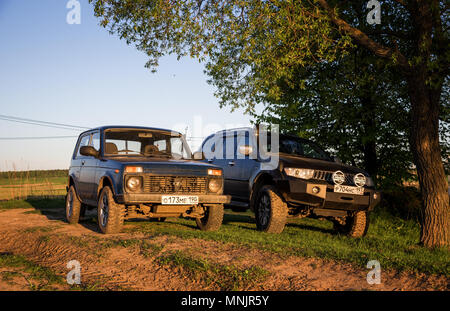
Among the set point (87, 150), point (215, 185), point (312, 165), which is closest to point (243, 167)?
point (215, 185)

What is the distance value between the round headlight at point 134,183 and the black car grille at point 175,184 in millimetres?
115

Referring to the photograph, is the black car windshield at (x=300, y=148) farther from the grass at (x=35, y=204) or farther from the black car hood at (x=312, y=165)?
the grass at (x=35, y=204)

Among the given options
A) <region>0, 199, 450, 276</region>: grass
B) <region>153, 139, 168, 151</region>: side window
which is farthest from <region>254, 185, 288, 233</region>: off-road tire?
<region>153, 139, 168, 151</region>: side window

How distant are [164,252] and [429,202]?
517cm

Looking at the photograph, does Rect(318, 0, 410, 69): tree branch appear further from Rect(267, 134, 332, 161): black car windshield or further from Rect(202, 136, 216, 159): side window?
Rect(202, 136, 216, 159): side window

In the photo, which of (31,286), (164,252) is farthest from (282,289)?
(31,286)

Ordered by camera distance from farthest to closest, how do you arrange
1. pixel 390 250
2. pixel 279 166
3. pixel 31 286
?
pixel 279 166
pixel 390 250
pixel 31 286

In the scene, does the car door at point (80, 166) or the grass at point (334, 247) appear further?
the car door at point (80, 166)

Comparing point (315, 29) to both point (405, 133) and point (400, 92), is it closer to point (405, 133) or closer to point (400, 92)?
point (400, 92)

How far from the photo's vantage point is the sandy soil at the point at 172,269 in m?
4.63

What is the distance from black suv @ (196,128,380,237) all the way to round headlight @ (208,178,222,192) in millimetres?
948

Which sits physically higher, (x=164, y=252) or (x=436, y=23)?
(x=436, y=23)

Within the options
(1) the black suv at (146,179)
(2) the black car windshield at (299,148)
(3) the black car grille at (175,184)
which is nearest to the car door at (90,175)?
(1) the black suv at (146,179)

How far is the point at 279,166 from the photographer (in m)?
7.93
